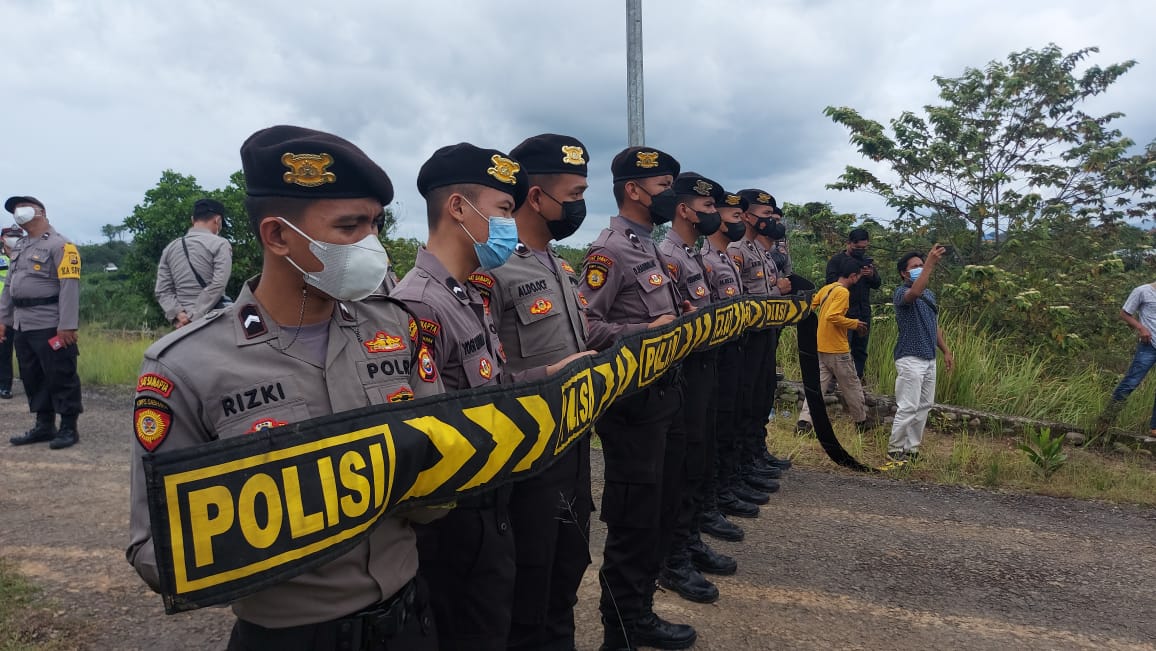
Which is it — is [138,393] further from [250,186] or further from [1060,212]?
[1060,212]

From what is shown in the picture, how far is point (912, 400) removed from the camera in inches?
240

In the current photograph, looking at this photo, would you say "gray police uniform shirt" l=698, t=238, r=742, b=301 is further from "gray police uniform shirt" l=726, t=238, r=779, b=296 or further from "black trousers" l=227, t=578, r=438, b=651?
"black trousers" l=227, t=578, r=438, b=651

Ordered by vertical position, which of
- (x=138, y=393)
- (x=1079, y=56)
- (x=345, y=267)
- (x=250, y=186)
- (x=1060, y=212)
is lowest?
(x=138, y=393)

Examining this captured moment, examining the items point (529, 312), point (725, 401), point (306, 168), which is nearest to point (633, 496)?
point (529, 312)

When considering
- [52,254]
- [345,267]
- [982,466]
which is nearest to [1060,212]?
[982,466]

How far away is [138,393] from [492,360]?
1.06 metres

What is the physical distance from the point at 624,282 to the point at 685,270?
78cm

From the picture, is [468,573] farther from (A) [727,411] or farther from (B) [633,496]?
(A) [727,411]

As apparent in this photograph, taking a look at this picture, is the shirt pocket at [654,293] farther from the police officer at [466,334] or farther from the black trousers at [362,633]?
the black trousers at [362,633]

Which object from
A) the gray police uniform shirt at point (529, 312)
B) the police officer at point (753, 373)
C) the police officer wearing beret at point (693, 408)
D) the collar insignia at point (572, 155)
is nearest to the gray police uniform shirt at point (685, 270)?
the police officer wearing beret at point (693, 408)

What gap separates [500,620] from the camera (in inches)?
77.5

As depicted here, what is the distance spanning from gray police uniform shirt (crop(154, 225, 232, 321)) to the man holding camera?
19.9 ft

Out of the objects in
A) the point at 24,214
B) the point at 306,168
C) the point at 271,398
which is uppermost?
the point at 24,214

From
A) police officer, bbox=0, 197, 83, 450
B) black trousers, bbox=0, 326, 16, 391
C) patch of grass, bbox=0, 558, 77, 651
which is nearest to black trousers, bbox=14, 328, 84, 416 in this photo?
police officer, bbox=0, 197, 83, 450
